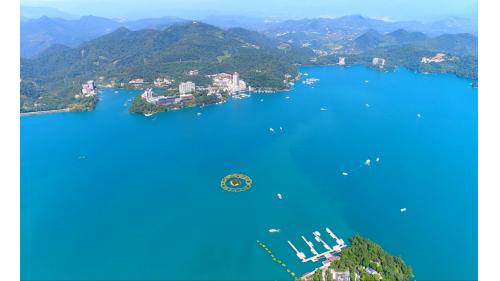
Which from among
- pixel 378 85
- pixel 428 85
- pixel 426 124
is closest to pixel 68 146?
pixel 426 124

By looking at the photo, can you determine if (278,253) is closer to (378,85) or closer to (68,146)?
(68,146)

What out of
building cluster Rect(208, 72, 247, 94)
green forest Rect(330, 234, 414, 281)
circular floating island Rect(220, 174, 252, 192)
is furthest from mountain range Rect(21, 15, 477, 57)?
green forest Rect(330, 234, 414, 281)

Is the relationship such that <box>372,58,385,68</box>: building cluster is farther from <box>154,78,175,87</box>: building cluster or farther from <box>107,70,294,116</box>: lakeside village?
<box>154,78,175,87</box>: building cluster

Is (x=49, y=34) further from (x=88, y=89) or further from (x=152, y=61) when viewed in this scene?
(x=88, y=89)

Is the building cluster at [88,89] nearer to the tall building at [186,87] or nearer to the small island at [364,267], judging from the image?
the tall building at [186,87]

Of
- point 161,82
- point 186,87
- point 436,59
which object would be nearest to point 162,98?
point 186,87
